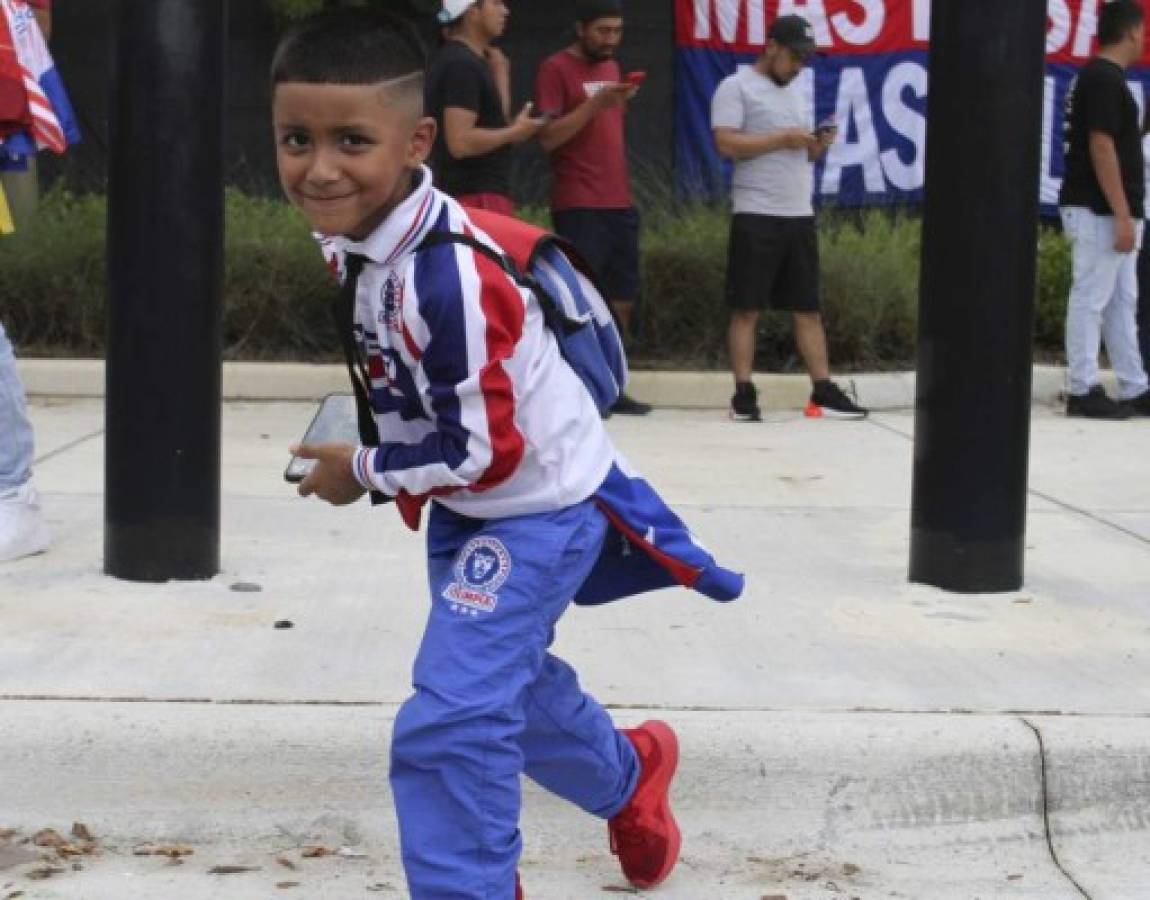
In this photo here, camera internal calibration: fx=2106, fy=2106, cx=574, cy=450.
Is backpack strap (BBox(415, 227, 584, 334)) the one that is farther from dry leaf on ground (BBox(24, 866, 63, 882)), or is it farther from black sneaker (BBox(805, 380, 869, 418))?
black sneaker (BBox(805, 380, 869, 418))

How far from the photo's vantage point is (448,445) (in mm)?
3320

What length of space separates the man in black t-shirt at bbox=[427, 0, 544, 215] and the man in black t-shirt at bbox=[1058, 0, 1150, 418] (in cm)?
260

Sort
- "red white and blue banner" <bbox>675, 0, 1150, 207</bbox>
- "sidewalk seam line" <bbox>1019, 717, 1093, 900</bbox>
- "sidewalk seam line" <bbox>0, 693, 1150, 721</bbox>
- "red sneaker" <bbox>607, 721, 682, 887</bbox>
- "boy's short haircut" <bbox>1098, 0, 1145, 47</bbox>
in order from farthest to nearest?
"red white and blue banner" <bbox>675, 0, 1150, 207</bbox> → "boy's short haircut" <bbox>1098, 0, 1145, 47</bbox> → "sidewalk seam line" <bbox>0, 693, 1150, 721</bbox> → "sidewalk seam line" <bbox>1019, 717, 1093, 900</bbox> → "red sneaker" <bbox>607, 721, 682, 887</bbox>

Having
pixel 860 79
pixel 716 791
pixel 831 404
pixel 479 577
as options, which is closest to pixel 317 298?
pixel 831 404

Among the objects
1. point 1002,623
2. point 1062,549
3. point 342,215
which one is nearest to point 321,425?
point 342,215

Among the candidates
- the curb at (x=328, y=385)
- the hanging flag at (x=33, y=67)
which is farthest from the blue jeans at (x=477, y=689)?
the curb at (x=328, y=385)

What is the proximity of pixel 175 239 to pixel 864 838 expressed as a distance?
7.97ft

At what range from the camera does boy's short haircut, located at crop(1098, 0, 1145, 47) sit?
933 centimetres

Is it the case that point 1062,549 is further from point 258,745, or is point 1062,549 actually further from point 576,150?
point 576,150

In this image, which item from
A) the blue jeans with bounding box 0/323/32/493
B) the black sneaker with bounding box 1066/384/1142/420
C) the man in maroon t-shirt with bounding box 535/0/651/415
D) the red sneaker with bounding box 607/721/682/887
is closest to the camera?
the red sneaker with bounding box 607/721/682/887

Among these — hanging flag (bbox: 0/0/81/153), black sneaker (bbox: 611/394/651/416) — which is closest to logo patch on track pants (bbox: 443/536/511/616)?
hanging flag (bbox: 0/0/81/153)

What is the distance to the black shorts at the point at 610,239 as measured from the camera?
30.7 feet

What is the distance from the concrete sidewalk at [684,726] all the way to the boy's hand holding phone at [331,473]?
0.88m

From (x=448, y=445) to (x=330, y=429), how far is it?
0.51 metres
